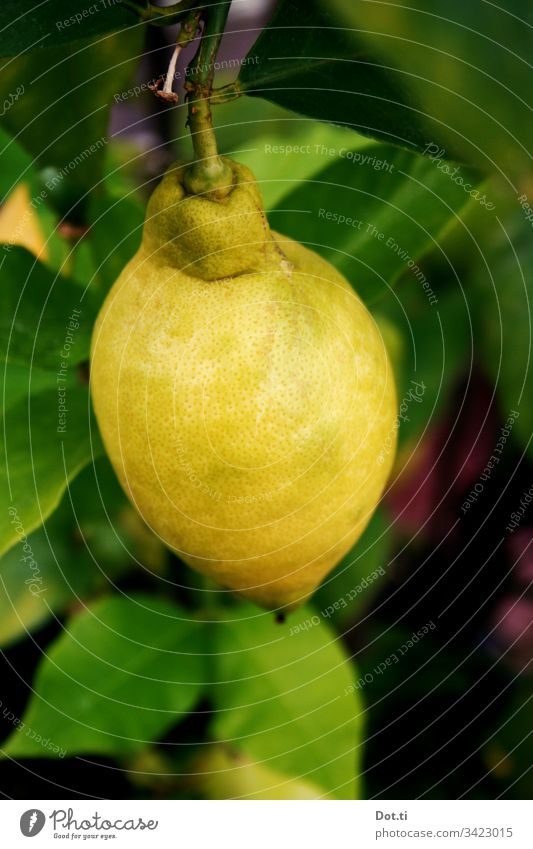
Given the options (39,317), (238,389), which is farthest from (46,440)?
(238,389)

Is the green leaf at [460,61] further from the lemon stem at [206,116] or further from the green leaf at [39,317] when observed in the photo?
the green leaf at [39,317]

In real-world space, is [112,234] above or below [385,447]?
above

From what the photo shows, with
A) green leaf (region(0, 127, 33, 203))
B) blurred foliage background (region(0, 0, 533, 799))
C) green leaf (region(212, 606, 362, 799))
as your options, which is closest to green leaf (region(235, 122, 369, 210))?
blurred foliage background (region(0, 0, 533, 799))

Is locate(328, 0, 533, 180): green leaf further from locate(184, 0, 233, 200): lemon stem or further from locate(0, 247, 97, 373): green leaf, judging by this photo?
locate(0, 247, 97, 373): green leaf

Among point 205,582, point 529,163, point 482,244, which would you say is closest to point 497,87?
point 529,163

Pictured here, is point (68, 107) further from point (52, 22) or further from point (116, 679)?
point (116, 679)

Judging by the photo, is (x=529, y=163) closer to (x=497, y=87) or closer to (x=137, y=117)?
(x=497, y=87)

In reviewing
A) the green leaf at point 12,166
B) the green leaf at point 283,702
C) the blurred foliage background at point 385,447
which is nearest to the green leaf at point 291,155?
the blurred foliage background at point 385,447
